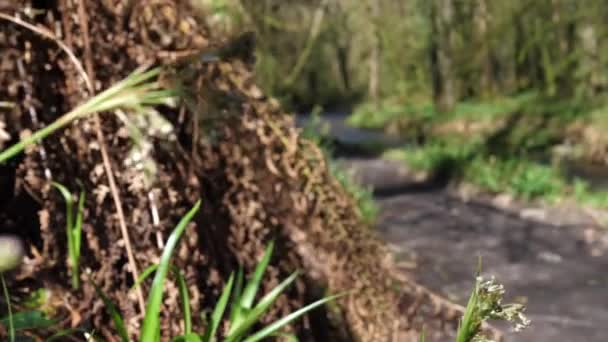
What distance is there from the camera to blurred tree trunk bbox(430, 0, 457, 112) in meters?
17.4

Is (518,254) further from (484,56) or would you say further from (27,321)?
(484,56)

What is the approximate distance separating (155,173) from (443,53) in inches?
691

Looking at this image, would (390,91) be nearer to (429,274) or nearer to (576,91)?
(576,91)

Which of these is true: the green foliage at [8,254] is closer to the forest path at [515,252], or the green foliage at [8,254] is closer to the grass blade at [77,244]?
the grass blade at [77,244]

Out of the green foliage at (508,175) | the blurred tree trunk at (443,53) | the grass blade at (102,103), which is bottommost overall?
the green foliage at (508,175)

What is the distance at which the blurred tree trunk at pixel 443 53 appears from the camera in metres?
17.4

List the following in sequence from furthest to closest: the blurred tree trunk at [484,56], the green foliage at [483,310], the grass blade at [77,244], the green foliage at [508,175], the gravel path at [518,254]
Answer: the blurred tree trunk at [484,56], the green foliage at [508,175], the gravel path at [518,254], the grass blade at [77,244], the green foliage at [483,310]

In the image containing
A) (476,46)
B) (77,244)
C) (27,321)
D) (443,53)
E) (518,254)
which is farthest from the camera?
(476,46)

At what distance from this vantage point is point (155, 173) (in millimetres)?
1767

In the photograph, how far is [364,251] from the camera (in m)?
2.72

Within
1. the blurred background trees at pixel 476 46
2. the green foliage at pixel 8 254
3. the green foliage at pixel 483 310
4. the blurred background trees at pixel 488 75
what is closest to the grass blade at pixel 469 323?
the green foliage at pixel 483 310

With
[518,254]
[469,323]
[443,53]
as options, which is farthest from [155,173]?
[443,53]

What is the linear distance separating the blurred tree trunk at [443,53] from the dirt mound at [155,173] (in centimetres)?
1596

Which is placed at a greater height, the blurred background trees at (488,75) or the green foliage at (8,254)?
the green foliage at (8,254)
